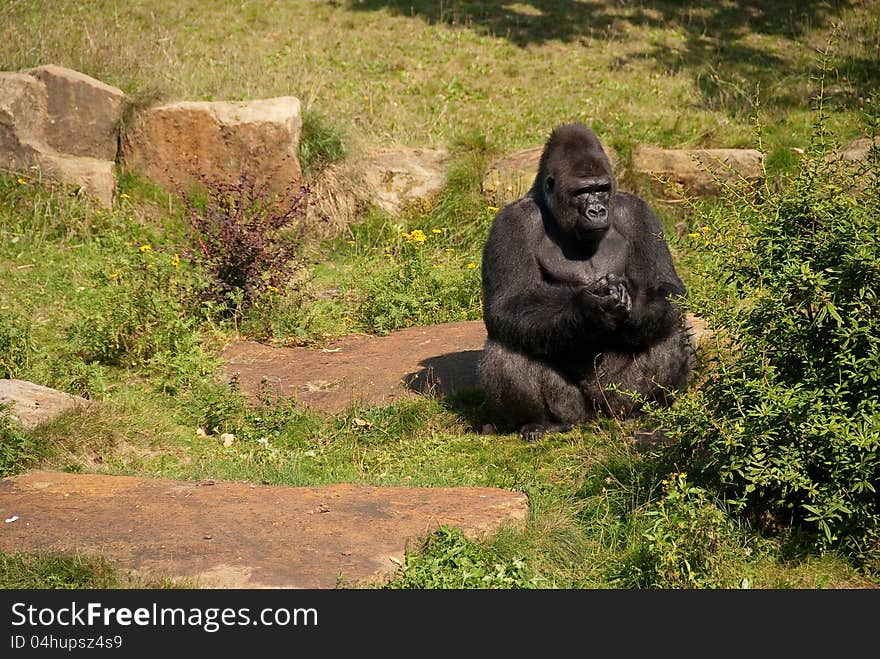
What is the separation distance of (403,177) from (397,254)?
56.6 inches

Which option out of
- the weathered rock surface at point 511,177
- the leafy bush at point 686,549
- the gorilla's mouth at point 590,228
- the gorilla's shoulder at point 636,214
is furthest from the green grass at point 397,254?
the gorilla's mouth at point 590,228

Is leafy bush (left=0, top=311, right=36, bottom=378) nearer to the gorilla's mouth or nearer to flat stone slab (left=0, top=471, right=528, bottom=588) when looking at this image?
flat stone slab (left=0, top=471, right=528, bottom=588)

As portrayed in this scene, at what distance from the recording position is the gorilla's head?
6.08m

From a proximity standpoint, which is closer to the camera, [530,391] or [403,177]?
[530,391]

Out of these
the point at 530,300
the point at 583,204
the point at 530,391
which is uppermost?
the point at 583,204

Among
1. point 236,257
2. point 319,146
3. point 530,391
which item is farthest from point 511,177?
point 530,391

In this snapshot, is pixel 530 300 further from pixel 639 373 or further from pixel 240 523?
pixel 240 523

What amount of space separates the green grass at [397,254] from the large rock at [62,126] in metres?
0.25

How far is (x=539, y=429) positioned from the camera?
6.29 meters

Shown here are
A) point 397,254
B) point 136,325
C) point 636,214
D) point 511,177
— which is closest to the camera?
point 636,214

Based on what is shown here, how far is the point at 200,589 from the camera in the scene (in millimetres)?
3879

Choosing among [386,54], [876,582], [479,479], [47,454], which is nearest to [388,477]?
[479,479]

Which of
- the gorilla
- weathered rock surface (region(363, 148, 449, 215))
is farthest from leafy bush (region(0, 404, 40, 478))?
weathered rock surface (region(363, 148, 449, 215))

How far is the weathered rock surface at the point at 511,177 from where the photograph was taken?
10.4m
